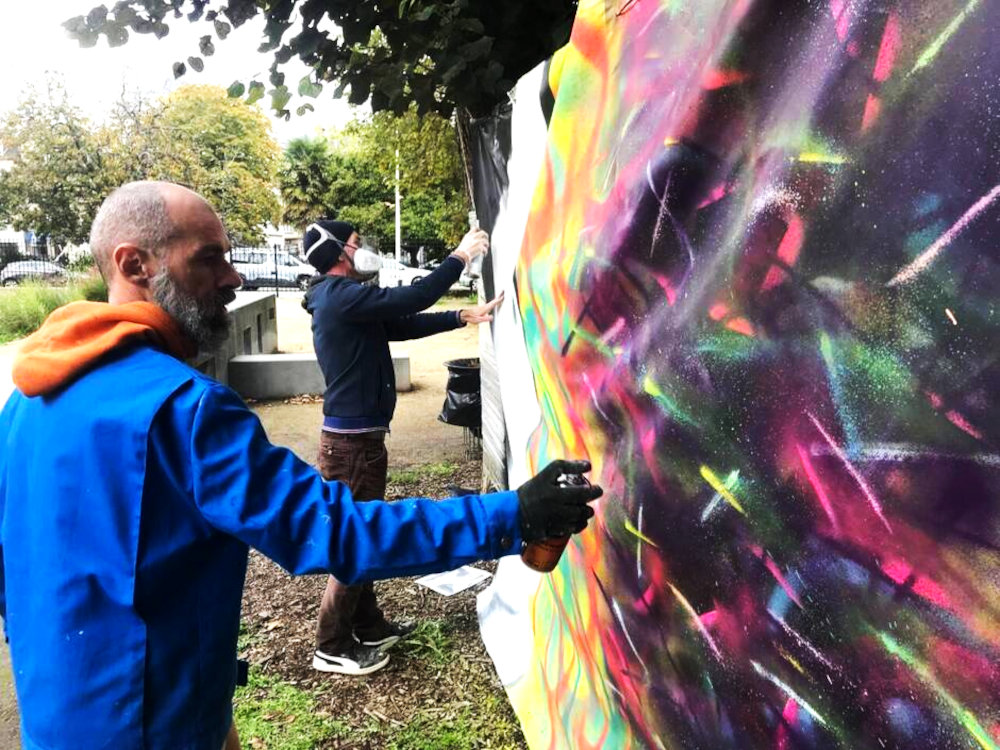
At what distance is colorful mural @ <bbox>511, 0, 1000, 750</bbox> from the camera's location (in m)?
0.87

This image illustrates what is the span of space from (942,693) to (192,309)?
153cm

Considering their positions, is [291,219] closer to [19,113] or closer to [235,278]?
[19,113]

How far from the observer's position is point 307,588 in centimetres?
435

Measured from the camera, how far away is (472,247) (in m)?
3.49

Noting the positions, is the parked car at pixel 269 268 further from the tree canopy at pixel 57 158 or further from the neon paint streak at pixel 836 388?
the neon paint streak at pixel 836 388

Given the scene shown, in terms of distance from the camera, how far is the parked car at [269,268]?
A: 2758 centimetres

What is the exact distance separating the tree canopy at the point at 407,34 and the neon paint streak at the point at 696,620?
271 centimetres

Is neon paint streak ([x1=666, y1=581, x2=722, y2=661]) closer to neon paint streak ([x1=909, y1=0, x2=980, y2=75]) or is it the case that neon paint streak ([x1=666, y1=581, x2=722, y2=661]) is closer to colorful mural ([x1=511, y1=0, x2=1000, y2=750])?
colorful mural ([x1=511, y1=0, x2=1000, y2=750])

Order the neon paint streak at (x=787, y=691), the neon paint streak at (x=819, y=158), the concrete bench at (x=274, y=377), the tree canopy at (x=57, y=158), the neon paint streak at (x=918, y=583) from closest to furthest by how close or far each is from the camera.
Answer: the neon paint streak at (x=918, y=583), the neon paint streak at (x=819, y=158), the neon paint streak at (x=787, y=691), the concrete bench at (x=274, y=377), the tree canopy at (x=57, y=158)

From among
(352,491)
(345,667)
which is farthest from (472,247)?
(345,667)

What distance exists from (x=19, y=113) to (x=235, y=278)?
1008 inches

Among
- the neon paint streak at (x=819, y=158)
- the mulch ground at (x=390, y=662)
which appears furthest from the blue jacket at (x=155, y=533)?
the mulch ground at (x=390, y=662)

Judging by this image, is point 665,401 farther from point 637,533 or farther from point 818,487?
point 818,487

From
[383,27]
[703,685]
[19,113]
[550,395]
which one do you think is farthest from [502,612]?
[19,113]
